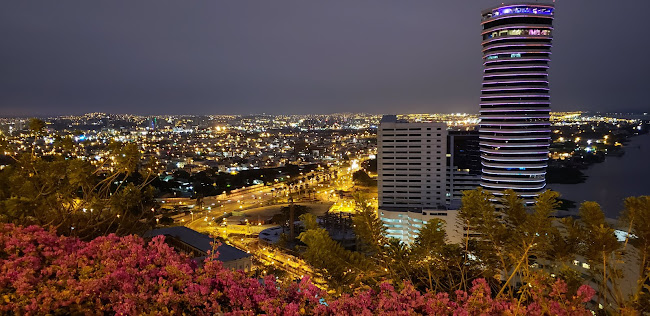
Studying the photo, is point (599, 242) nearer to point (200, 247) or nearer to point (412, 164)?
point (200, 247)

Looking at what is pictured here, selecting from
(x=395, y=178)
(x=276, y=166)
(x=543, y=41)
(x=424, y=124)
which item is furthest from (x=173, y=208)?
(x=543, y=41)

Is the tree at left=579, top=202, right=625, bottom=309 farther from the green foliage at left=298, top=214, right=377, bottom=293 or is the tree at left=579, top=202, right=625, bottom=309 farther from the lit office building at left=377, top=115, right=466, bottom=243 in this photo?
the lit office building at left=377, top=115, right=466, bottom=243

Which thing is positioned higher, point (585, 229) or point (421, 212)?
point (585, 229)

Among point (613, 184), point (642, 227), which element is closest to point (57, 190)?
point (642, 227)

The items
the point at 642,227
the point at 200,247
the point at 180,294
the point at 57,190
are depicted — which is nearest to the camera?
the point at 180,294

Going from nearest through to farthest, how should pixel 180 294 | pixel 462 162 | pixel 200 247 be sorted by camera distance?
pixel 180 294
pixel 200 247
pixel 462 162

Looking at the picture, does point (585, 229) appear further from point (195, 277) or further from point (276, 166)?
point (276, 166)

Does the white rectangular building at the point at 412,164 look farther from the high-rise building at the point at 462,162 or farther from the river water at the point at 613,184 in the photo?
the river water at the point at 613,184
